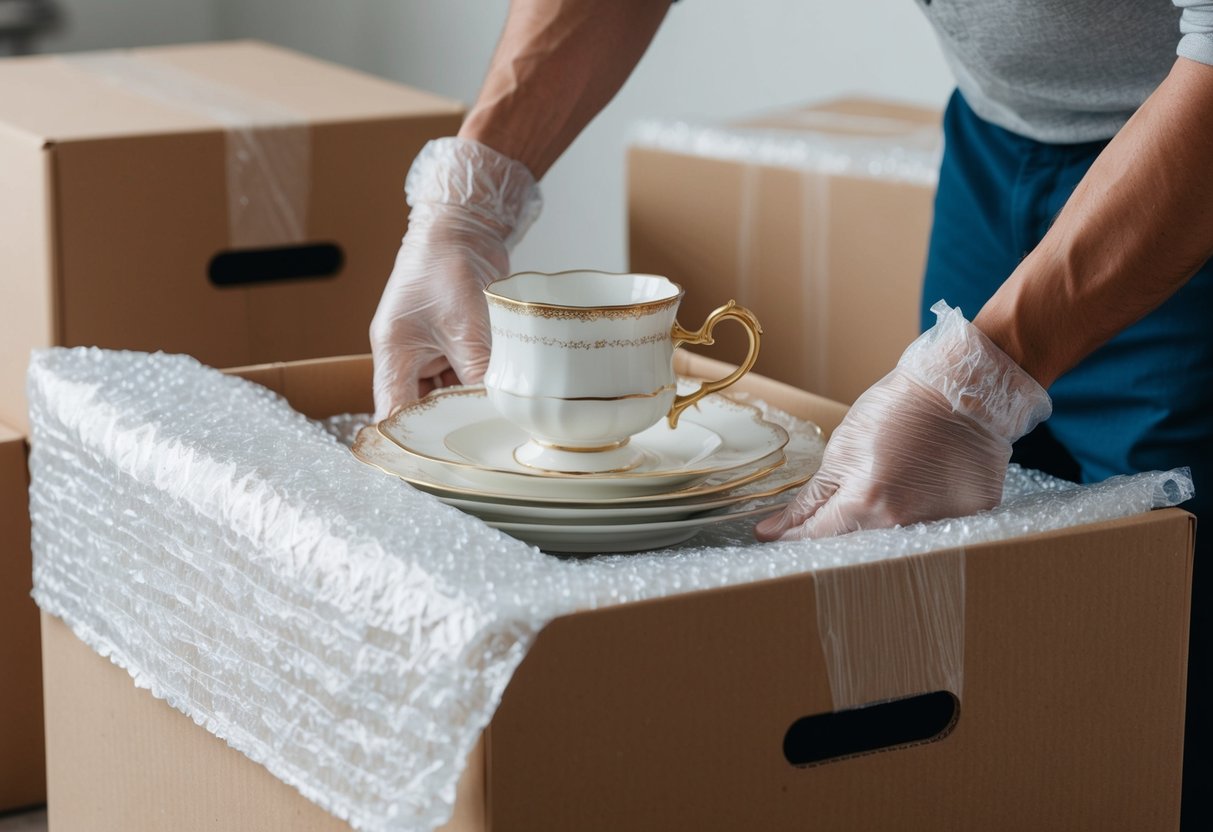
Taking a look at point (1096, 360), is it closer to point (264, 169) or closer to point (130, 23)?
Result: point (264, 169)

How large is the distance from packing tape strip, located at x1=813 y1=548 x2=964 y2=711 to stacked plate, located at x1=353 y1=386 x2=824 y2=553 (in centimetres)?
11

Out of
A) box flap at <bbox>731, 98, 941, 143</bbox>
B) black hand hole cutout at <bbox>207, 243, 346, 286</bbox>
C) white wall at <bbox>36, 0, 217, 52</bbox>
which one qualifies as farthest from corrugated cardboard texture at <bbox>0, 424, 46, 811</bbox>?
white wall at <bbox>36, 0, 217, 52</bbox>

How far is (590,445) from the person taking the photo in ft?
2.39

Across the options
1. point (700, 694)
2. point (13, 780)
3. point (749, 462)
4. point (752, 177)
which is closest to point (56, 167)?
point (13, 780)

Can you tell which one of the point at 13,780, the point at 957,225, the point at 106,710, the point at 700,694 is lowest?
the point at 13,780

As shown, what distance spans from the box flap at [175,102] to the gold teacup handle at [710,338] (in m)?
0.70

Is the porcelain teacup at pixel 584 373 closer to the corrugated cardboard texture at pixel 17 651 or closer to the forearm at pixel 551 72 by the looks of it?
the forearm at pixel 551 72

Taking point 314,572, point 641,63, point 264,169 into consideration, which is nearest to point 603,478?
point 314,572

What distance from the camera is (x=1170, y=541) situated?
67 centimetres

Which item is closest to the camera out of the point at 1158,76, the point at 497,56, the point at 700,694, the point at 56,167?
the point at 700,694

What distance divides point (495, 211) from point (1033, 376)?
40 cm

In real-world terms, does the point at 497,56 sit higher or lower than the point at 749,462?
higher

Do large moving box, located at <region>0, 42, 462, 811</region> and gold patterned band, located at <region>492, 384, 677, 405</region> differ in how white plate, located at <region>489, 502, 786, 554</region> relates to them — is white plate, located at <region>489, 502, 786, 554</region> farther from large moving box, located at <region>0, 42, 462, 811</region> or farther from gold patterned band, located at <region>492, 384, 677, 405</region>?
large moving box, located at <region>0, 42, 462, 811</region>

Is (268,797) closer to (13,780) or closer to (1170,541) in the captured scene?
(1170,541)
